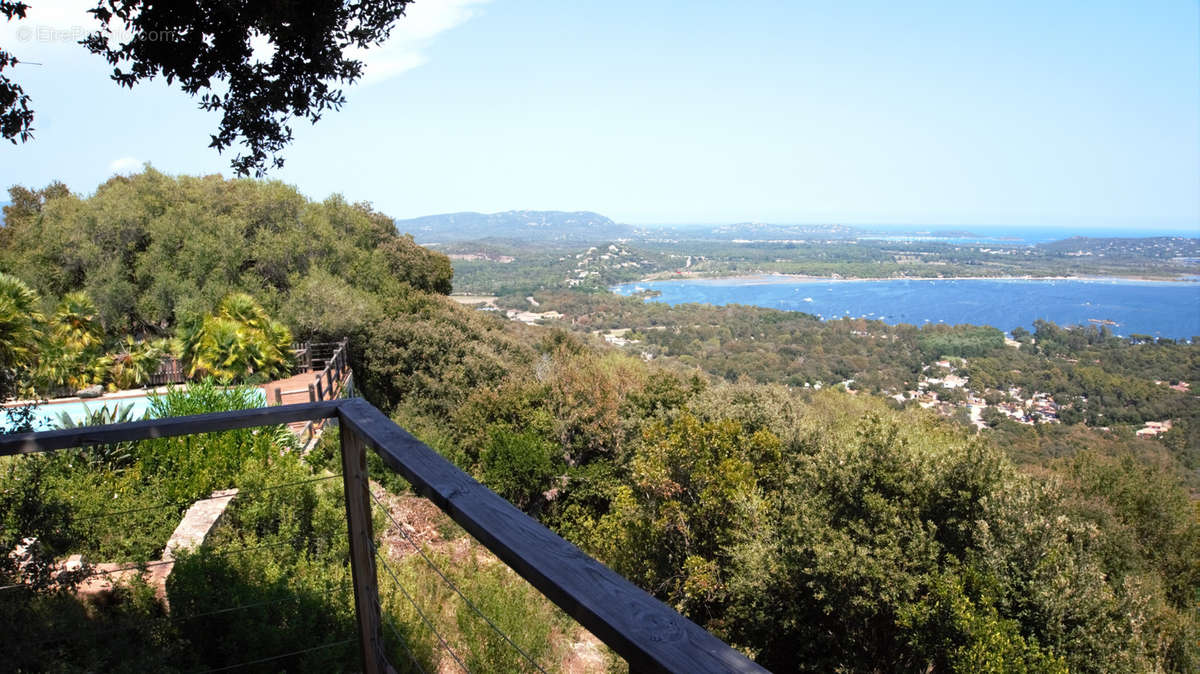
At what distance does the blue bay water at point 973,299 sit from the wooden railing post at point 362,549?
3270 inches

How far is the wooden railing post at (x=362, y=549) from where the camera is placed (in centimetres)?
180

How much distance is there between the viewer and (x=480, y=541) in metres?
1.07

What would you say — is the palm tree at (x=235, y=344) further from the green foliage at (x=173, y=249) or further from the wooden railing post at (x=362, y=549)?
the wooden railing post at (x=362, y=549)

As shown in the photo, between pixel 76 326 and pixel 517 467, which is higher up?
pixel 76 326

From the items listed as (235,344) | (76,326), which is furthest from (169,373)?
(235,344)

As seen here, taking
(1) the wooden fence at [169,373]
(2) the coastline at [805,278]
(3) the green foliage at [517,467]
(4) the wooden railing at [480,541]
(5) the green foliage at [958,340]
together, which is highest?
(4) the wooden railing at [480,541]

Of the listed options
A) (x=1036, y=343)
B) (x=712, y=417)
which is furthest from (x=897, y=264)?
(x=712, y=417)

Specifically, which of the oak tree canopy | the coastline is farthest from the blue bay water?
the oak tree canopy

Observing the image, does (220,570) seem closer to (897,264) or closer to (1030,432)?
(1030,432)

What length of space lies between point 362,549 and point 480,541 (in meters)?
1.01

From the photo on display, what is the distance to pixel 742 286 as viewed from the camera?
111 metres

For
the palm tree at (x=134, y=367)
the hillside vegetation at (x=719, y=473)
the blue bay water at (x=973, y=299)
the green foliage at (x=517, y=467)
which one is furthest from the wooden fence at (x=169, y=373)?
the blue bay water at (x=973, y=299)

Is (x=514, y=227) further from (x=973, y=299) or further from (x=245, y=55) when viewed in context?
(x=245, y=55)

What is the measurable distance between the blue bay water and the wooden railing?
83132 mm
